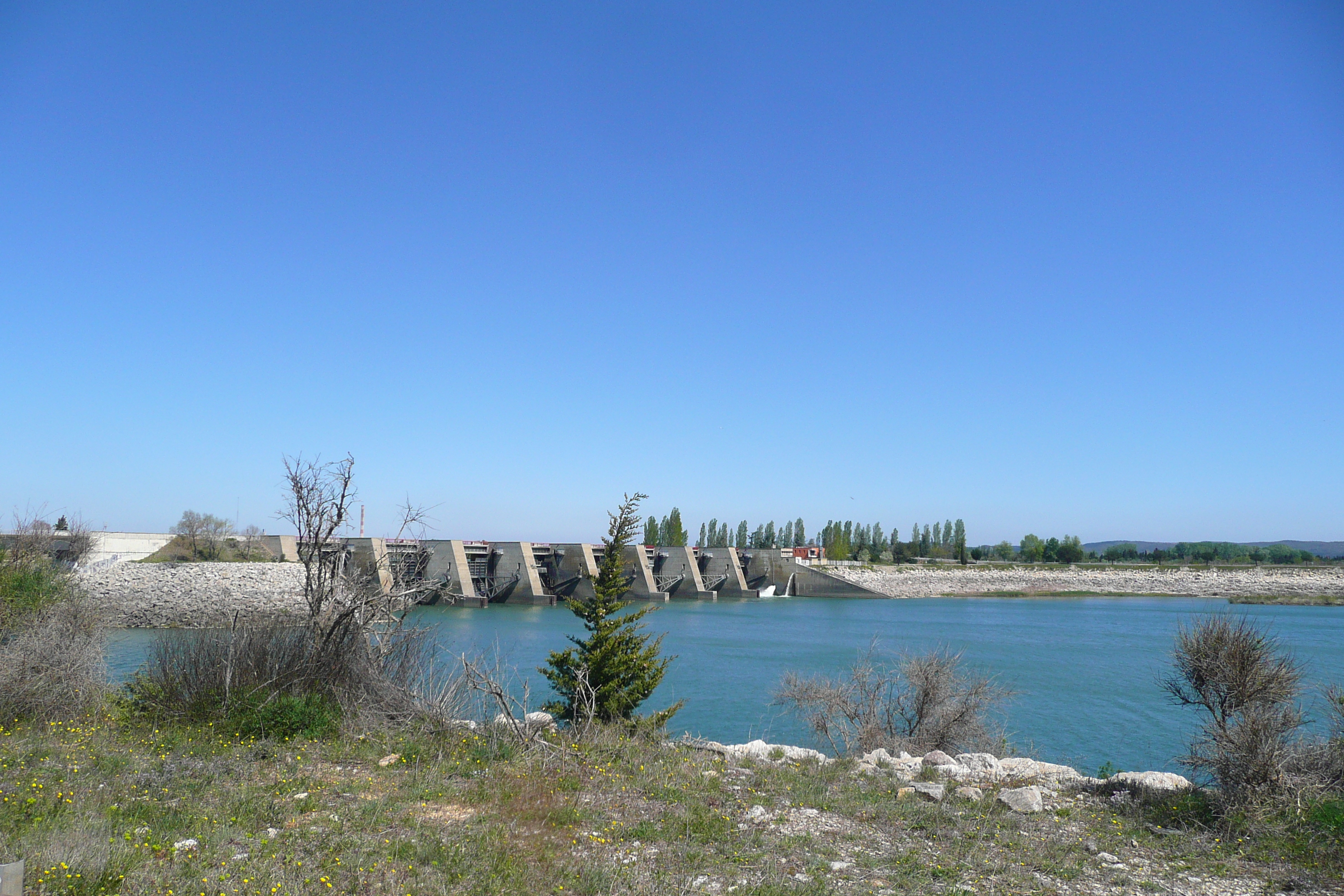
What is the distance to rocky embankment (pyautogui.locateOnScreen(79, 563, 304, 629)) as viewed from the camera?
124 ft

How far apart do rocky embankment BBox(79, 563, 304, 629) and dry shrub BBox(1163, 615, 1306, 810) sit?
32.6m

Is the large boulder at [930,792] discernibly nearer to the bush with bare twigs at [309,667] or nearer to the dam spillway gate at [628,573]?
the bush with bare twigs at [309,667]

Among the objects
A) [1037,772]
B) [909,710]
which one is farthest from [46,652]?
[909,710]

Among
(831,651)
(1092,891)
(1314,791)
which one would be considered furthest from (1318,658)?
(1092,891)

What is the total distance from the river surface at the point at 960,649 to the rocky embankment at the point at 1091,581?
646cm

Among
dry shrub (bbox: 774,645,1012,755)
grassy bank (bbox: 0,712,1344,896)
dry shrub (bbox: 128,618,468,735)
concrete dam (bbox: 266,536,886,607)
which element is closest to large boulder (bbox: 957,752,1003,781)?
grassy bank (bbox: 0,712,1344,896)

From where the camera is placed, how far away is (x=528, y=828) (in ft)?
21.2

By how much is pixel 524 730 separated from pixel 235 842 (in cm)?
372

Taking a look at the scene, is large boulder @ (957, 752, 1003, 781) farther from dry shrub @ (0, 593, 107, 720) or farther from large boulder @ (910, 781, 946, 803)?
dry shrub @ (0, 593, 107, 720)

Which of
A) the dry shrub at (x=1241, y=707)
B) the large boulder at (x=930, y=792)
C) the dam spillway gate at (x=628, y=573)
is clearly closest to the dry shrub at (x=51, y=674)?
the large boulder at (x=930, y=792)

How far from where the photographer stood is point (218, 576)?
43875mm

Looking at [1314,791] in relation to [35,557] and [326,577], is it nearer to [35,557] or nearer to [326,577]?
[326,577]

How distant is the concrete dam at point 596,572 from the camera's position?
201ft

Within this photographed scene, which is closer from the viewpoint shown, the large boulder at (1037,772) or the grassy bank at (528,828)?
the grassy bank at (528,828)
